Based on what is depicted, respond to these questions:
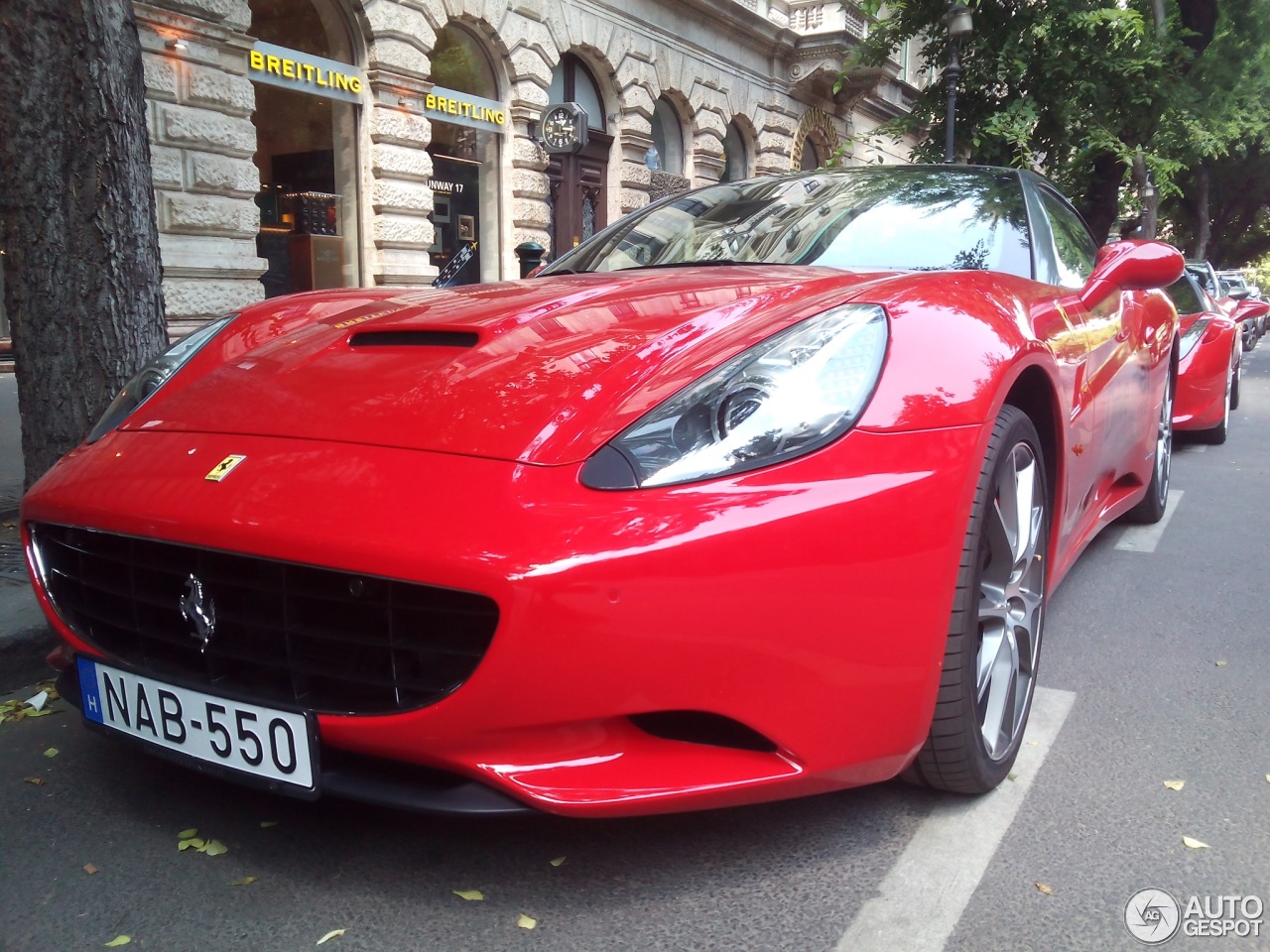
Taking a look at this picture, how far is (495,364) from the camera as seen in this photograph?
200 centimetres

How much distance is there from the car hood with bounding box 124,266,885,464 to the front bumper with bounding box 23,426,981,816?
0.11 m

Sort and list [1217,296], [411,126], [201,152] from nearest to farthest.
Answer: [201,152], [1217,296], [411,126]

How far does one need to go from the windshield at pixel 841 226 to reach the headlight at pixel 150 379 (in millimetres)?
1072

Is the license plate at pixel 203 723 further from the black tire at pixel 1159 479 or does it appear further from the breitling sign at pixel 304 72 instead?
the breitling sign at pixel 304 72

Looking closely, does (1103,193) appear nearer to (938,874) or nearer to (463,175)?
(463,175)

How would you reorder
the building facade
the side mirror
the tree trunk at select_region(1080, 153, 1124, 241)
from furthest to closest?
the tree trunk at select_region(1080, 153, 1124, 241), the building facade, the side mirror

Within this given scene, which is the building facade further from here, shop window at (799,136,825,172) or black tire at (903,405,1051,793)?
black tire at (903,405,1051,793)

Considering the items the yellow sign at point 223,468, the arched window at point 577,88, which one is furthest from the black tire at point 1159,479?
the arched window at point 577,88

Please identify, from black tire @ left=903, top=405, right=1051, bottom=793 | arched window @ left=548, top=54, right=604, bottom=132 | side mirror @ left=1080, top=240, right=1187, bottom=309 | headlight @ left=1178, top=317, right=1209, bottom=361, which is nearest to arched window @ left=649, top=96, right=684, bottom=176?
arched window @ left=548, top=54, right=604, bottom=132

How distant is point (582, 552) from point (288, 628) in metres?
0.50

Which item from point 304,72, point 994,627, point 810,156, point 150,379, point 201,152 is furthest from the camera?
point 810,156

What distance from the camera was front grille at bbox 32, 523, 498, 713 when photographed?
5.25ft

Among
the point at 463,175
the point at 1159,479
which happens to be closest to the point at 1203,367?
the point at 1159,479

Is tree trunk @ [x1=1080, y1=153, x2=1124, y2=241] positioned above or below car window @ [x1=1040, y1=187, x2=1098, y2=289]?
above
